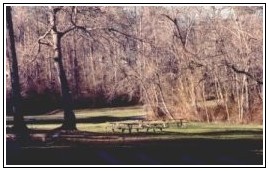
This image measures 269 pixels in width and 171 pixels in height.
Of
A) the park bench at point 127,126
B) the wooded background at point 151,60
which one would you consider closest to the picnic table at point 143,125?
the park bench at point 127,126

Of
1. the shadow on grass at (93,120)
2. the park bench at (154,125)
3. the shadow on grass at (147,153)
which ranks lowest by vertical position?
the shadow on grass at (147,153)

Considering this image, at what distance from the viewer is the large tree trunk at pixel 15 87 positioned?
34.3ft

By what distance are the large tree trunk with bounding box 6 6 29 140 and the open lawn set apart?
0.12 metres

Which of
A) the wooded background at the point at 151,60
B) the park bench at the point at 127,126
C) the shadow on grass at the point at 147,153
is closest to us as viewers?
the shadow on grass at the point at 147,153

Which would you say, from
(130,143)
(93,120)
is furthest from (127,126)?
(93,120)

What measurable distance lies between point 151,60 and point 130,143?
4.90ft

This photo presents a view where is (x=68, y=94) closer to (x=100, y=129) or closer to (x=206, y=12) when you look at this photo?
(x=100, y=129)

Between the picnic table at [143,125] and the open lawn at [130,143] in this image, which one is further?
the picnic table at [143,125]

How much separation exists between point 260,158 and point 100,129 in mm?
2771

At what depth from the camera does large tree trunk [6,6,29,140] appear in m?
10.4

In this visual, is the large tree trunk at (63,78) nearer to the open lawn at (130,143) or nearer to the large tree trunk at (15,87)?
the open lawn at (130,143)

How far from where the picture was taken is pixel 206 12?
1055cm

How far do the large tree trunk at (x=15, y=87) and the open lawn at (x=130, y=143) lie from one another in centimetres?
12

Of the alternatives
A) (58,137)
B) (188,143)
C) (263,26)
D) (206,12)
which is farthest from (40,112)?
(263,26)
